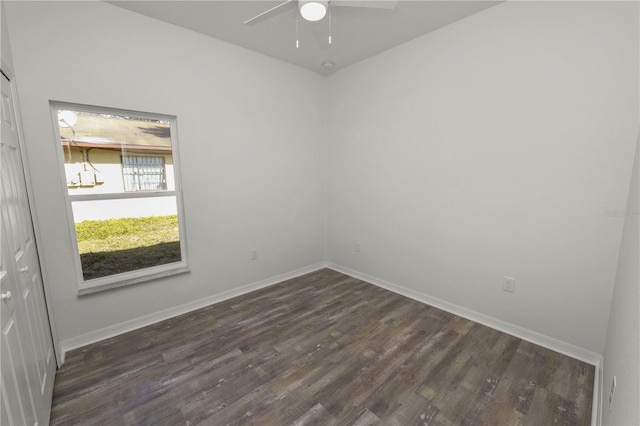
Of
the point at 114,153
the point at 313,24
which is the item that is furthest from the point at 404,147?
the point at 114,153

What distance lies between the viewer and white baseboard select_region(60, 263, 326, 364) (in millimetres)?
2287

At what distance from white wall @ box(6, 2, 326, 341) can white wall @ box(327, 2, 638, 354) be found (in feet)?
3.22

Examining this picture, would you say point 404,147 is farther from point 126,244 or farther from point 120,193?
point 126,244

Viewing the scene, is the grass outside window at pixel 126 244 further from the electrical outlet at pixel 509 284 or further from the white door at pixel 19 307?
the electrical outlet at pixel 509 284

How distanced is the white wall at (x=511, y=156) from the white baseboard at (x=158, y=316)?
1.56m

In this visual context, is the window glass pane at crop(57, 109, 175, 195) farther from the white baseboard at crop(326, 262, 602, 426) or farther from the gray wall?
the white baseboard at crop(326, 262, 602, 426)

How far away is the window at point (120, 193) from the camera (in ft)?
7.33

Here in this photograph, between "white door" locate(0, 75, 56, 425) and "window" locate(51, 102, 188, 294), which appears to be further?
"window" locate(51, 102, 188, 294)

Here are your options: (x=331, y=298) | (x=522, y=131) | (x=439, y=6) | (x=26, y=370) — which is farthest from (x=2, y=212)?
(x=522, y=131)

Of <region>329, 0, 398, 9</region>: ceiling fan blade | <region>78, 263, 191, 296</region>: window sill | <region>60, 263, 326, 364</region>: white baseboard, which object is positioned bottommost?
<region>60, 263, 326, 364</region>: white baseboard

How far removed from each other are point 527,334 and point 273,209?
2888 millimetres

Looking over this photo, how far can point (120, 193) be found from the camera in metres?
2.44

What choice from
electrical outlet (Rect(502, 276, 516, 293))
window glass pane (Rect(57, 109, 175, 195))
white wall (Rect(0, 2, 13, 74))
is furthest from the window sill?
electrical outlet (Rect(502, 276, 516, 293))

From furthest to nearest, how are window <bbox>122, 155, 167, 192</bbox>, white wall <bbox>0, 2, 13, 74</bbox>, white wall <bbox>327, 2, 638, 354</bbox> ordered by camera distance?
window <bbox>122, 155, 167, 192</bbox>
white wall <bbox>327, 2, 638, 354</bbox>
white wall <bbox>0, 2, 13, 74</bbox>
